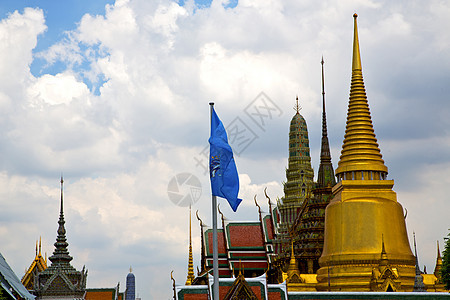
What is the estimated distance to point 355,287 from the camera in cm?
4716

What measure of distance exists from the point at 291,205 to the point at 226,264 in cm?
2846

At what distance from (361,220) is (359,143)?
5119 mm

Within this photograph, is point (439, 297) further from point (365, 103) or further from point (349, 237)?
point (365, 103)

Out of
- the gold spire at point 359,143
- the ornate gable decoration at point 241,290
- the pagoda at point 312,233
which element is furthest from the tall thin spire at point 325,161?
the ornate gable decoration at point 241,290

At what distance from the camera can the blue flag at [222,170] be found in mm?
22844

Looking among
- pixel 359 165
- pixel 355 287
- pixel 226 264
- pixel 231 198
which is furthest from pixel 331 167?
pixel 231 198

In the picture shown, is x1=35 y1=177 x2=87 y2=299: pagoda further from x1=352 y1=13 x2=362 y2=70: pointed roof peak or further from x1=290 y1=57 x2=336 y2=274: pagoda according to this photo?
x1=352 y1=13 x2=362 y2=70: pointed roof peak

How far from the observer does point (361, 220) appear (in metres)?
50.2

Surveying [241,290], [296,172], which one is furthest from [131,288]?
[241,290]

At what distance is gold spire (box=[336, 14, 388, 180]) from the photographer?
51.2 metres

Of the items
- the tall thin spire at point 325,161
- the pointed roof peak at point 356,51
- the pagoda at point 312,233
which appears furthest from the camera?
the tall thin spire at point 325,161

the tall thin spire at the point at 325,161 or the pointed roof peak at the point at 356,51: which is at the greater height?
the pointed roof peak at the point at 356,51

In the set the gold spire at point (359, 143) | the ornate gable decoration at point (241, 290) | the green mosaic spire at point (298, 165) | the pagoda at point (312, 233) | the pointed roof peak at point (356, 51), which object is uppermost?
the green mosaic spire at point (298, 165)

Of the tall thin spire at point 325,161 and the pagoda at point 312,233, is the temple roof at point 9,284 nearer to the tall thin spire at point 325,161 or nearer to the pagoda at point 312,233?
the pagoda at point 312,233
